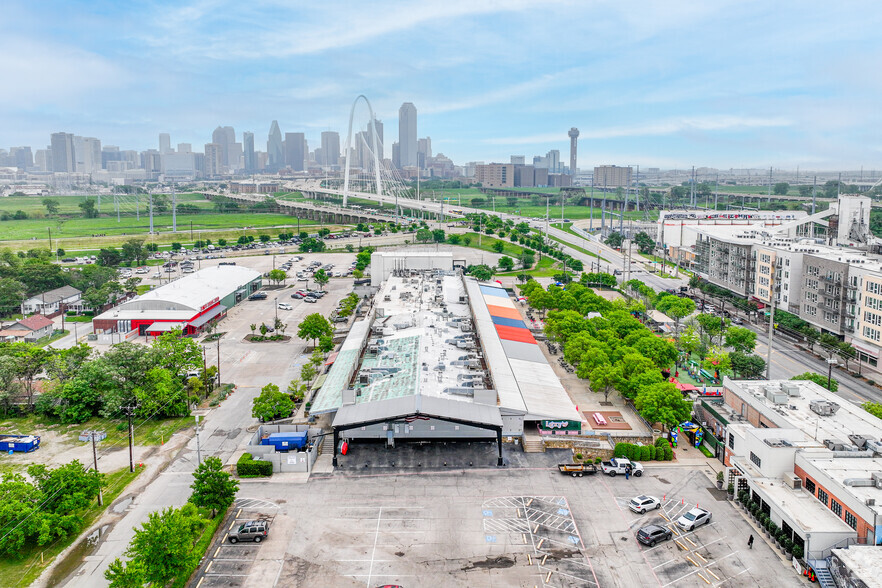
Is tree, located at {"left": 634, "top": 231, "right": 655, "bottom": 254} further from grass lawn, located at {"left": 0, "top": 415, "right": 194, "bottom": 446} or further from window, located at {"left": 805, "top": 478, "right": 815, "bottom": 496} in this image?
grass lawn, located at {"left": 0, "top": 415, "right": 194, "bottom": 446}

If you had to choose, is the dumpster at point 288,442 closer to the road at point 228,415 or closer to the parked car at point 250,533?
the road at point 228,415

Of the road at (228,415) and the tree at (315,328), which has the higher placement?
the tree at (315,328)

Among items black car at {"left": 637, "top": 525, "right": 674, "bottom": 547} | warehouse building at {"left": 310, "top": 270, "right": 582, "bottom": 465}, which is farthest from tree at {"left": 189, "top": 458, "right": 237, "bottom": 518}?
black car at {"left": 637, "top": 525, "right": 674, "bottom": 547}

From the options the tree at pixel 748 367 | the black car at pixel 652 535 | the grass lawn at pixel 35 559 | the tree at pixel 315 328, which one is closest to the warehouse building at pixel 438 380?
the tree at pixel 315 328

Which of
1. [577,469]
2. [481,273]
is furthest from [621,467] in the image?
[481,273]

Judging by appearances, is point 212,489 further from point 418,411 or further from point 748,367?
point 748,367

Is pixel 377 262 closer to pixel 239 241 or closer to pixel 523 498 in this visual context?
pixel 523 498
